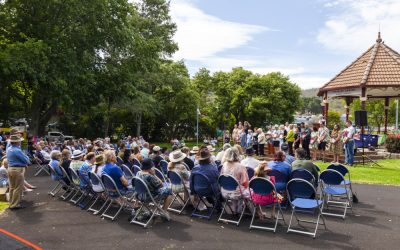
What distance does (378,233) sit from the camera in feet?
20.2

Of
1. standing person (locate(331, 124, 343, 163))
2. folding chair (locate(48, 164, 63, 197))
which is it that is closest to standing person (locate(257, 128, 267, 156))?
standing person (locate(331, 124, 343, 163))

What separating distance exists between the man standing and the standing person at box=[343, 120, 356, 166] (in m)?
12.0

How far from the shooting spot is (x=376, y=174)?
1292cm

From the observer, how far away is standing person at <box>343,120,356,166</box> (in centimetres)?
1455

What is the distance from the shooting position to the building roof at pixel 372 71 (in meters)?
18.2

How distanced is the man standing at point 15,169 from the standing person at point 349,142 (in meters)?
12.0

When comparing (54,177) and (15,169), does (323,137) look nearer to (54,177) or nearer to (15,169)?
(54,177)

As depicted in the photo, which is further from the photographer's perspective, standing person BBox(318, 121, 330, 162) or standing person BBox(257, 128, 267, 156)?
standing person BBox(257, 128, 267, 156)

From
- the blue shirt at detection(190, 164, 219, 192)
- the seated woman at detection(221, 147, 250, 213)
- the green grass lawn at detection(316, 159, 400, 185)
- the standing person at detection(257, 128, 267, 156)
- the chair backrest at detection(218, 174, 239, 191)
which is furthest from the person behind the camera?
the standing person at detection(257, 128, 267, 156)

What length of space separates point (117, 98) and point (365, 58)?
54.5 feet

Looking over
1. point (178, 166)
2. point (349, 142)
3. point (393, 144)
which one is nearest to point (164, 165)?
point (178, 166)

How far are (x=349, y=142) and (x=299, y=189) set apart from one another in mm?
9537

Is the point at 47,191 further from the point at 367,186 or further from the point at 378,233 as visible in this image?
the point at 367,186

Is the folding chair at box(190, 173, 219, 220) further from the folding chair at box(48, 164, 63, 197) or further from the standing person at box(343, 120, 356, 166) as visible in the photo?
the standing person at box(343, 120, 356, 166)
